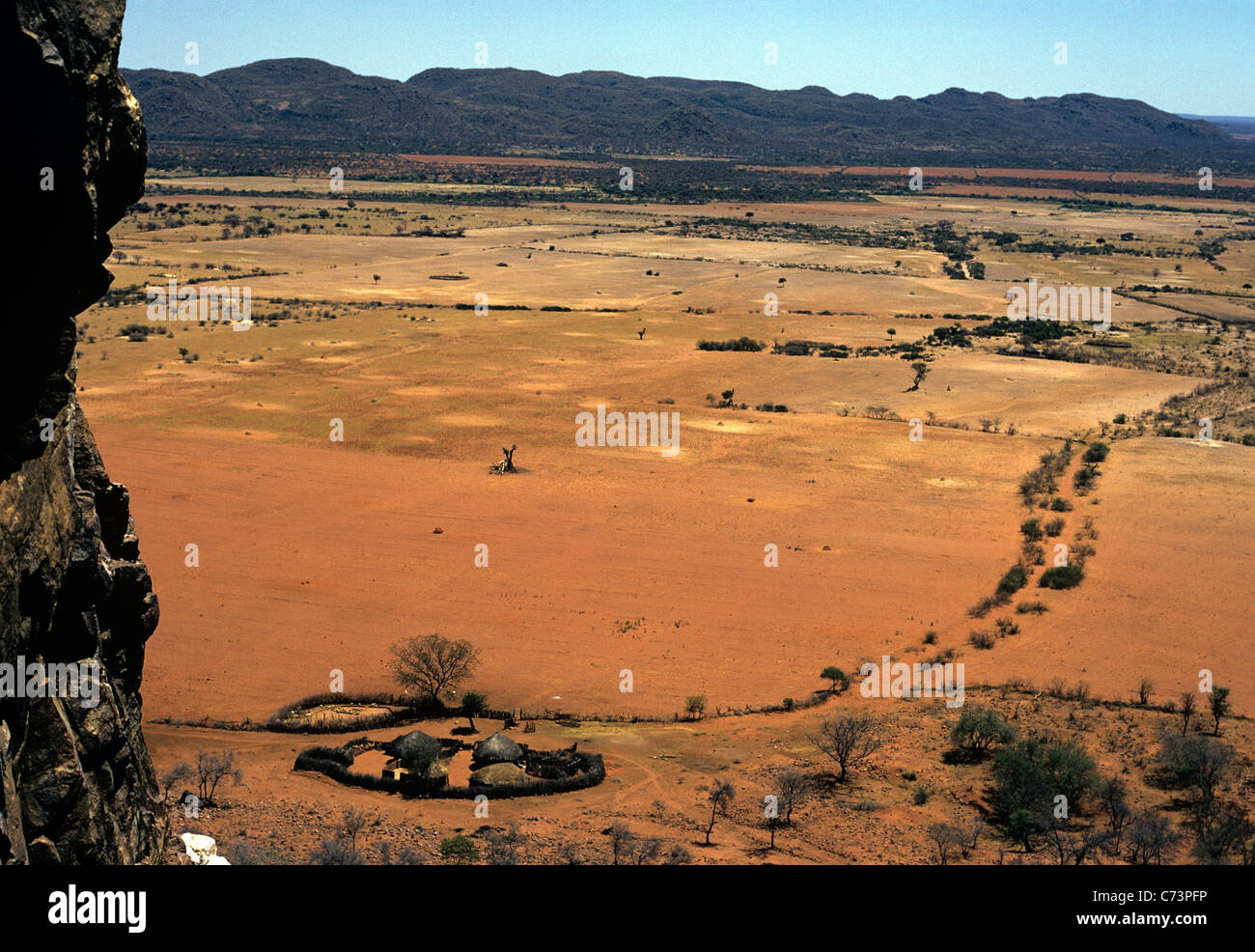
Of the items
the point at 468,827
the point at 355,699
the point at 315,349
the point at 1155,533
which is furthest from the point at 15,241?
the point at 315,349

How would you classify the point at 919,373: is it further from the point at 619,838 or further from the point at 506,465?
the point at 619,838

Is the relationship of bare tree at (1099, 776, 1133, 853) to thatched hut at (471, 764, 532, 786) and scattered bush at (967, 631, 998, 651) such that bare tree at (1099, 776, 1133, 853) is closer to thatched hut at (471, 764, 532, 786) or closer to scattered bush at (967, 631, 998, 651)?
scattered bush at (967, 631, 998, 651)

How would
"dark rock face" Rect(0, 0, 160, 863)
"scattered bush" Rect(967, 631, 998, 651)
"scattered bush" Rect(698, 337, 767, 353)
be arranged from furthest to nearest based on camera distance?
"scattered bush" Rect(698, 337, 767, 353) < "scattered bush" Rect(967, 631, 998, 651) < "dark rock face" Rect(0, 0, 160, 863)

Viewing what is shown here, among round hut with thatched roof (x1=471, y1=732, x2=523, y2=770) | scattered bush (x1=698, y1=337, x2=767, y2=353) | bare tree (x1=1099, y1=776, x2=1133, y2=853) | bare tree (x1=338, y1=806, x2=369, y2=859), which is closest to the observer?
bare tree (x1=338, y1=806, x2=369, y2=859)

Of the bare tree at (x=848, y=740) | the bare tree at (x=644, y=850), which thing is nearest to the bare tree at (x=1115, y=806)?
the bare tree at (x=848, y=740)

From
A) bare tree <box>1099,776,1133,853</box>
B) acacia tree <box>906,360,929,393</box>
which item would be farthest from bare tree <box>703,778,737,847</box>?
acacia tree <box>906,360,929,393</box>

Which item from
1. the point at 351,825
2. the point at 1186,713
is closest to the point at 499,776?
the point at 351,825
